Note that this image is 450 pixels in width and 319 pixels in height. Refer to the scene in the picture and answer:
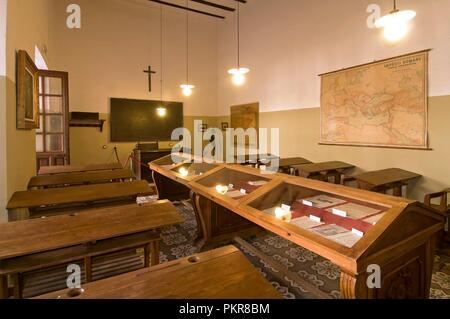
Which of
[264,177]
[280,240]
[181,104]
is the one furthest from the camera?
[181,104]

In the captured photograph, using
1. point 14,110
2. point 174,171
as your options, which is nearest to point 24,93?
point 14,110

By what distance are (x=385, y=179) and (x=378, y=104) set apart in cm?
148

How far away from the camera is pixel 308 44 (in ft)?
17.6

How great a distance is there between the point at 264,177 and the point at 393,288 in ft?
4.00

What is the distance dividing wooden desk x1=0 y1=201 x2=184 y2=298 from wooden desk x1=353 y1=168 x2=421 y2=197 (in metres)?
2.46

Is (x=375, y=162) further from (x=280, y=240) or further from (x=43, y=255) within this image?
(x=43, y=255)

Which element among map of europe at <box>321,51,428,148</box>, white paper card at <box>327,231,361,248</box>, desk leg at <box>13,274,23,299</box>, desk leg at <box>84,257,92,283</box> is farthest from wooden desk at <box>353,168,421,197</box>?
desk leg at <box>13,274,23,299</box>

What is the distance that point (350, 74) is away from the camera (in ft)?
15.0

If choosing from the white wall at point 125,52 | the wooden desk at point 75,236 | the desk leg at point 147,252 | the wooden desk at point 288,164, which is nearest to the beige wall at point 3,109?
the wooden desk at point 75,236

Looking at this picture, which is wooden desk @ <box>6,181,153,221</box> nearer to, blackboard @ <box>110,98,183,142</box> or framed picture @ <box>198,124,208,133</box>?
blackboard @ <box>110,98,183,142</box>

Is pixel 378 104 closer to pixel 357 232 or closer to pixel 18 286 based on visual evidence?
pixel 357 232

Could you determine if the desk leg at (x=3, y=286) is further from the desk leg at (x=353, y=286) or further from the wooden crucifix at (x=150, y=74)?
the wooden crucifix at (x=150, y=74)

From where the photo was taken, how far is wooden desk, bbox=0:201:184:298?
1371 mm
